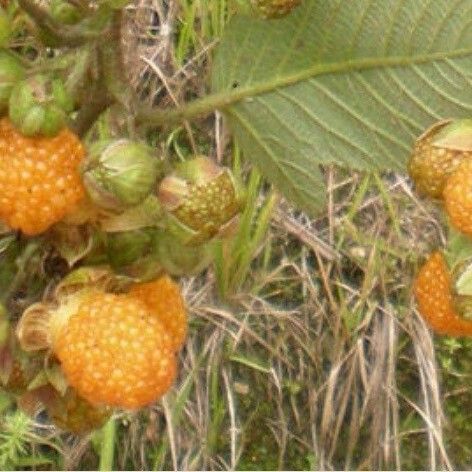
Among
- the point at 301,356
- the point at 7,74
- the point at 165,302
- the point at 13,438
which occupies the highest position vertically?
the point at 7,74

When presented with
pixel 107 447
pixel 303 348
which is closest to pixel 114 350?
pixel 107 447

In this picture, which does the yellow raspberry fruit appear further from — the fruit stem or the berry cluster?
the fruit stem

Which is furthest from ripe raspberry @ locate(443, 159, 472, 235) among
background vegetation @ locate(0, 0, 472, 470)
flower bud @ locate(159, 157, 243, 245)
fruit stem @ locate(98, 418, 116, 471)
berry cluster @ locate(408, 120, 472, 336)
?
background vegetation @ locate(0, 0, 472, 470)

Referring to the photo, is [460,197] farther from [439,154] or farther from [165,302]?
[165,302]

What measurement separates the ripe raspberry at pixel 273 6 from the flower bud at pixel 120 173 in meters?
A: 0.08

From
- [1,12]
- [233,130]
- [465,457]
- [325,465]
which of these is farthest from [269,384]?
[1,12]

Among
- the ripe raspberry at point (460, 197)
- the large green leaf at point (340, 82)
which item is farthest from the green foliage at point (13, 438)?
the ripe raspberry at point (460, 197)

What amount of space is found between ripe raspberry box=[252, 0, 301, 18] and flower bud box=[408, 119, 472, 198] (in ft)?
0.29

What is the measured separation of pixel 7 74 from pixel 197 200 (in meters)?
0.10

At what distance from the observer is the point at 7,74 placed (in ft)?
1.91

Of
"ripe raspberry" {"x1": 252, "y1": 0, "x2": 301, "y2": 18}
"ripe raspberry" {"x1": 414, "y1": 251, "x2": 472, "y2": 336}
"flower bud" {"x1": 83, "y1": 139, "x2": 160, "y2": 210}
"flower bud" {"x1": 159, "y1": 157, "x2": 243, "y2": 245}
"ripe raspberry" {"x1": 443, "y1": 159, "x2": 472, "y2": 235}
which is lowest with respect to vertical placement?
"ripe raspberry" {"x1": 414, "y1": 251, "x2": 472, "y2": 336}

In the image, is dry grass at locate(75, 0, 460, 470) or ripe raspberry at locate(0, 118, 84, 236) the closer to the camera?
ripe raspberry at locate(0, 118, 84, 236)

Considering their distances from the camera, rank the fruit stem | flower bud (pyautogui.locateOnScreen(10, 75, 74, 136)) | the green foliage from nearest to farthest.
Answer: flower bud (pyautogui.locateOnScreen(10, 75, 74, 136)), the green foliage, the fruit stem

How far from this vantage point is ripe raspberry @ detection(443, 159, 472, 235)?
1.84 ft
